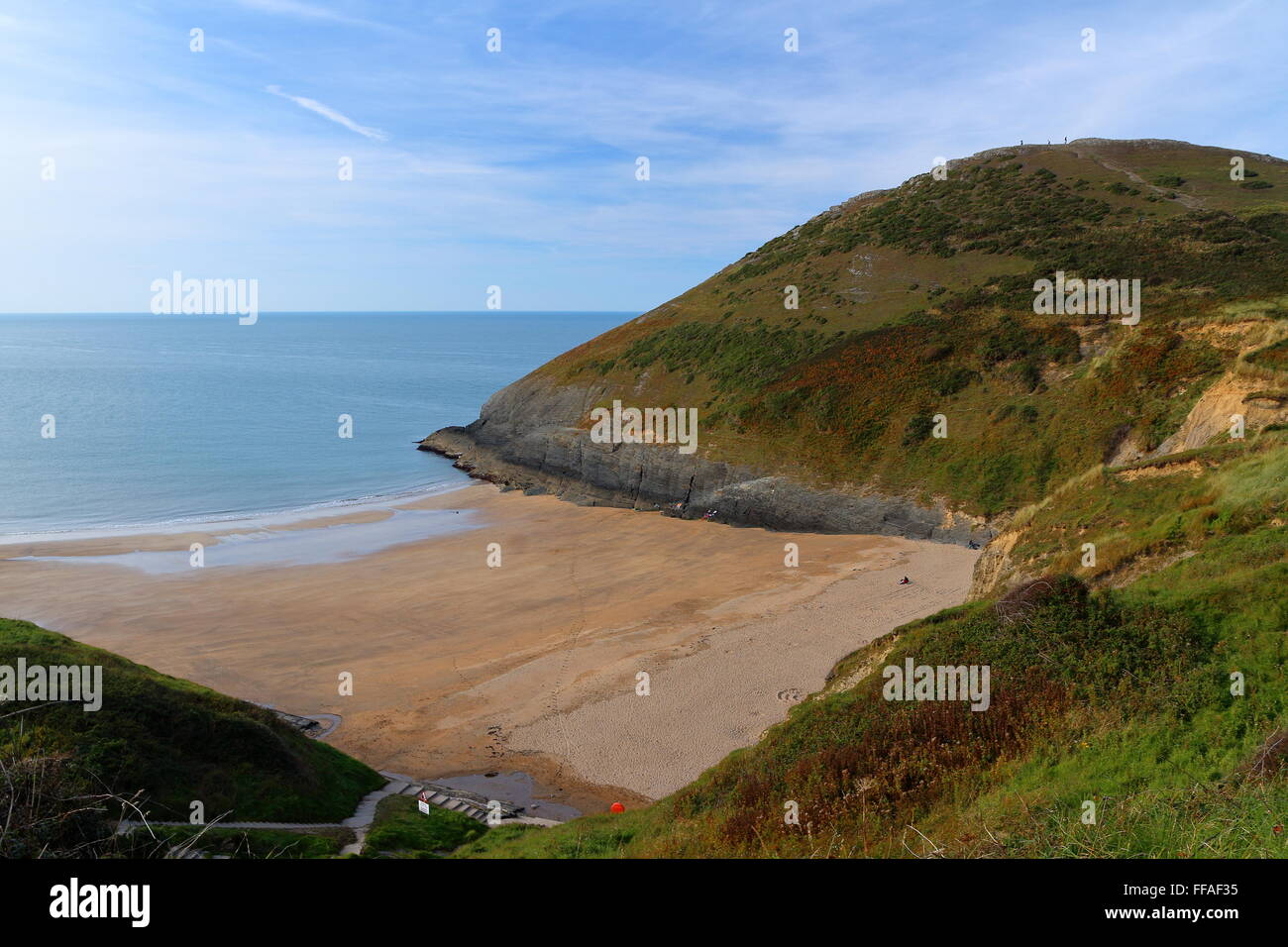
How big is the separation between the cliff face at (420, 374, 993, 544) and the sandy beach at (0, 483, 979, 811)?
6.73ft

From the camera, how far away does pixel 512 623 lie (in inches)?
1250

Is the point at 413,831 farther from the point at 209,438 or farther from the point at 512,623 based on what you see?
the point at 209,438

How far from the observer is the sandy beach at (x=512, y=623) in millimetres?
22125

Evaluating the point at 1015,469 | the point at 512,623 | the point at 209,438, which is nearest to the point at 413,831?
the point at 512,623

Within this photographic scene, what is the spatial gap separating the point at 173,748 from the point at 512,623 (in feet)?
54.2

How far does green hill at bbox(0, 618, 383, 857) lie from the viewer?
14.2 meters

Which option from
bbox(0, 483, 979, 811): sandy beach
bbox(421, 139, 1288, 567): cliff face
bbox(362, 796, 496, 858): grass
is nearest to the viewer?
bbox(362, 796, 496, 858): grass

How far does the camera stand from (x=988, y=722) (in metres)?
11.5

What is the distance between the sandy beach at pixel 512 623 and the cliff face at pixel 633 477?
2051 millimetres

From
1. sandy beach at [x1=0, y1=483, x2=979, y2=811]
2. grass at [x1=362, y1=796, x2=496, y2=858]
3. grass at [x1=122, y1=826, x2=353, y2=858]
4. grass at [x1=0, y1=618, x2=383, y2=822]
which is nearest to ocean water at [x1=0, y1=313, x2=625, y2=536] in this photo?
sandy beach at [x1=0, y1=483, x2=979, y2=811]

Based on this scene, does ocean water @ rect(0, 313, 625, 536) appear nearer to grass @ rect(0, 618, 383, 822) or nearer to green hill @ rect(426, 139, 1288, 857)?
green hill @ rect(426, 139, 1288, 857)

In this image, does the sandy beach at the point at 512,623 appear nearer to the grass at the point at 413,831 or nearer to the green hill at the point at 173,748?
the grass at the point at 413,831
